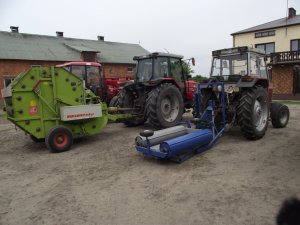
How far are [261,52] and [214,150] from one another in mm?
3091

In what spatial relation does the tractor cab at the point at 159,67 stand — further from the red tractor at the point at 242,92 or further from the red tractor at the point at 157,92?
the red tractor at the point at 242,92

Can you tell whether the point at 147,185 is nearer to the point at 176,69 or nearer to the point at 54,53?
the point at 176,69

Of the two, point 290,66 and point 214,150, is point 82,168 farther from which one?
point 290,66

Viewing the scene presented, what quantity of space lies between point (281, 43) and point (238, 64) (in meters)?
16.4

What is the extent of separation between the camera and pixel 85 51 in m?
22.3

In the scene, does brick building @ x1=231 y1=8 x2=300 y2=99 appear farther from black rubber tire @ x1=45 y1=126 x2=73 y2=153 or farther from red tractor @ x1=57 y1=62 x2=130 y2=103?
black rubber tire @ x1=45 y1=126 x2=73 y2=153

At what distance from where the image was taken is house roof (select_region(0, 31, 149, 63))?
2000 centimetres

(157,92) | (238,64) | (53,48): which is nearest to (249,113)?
(238,64)

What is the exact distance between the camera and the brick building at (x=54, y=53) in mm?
19219

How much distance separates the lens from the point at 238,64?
6922mm

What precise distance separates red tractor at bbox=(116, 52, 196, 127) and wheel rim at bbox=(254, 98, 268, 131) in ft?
7.43

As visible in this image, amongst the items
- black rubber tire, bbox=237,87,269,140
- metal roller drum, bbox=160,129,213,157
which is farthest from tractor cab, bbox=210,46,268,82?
metal roller drum, bbox=160,129,213,157

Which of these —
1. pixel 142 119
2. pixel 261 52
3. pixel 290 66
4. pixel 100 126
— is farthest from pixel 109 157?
pixel 290 66

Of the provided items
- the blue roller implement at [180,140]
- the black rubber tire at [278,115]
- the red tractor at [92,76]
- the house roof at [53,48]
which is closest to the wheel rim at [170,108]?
the blue roller implement at [180,140]
